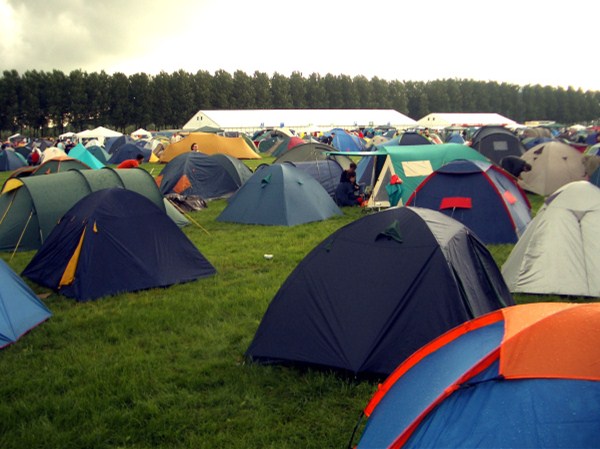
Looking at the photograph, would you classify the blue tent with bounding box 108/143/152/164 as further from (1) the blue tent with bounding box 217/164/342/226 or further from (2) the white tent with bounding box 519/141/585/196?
(2) the white tent with bounding box 519/141/585/196

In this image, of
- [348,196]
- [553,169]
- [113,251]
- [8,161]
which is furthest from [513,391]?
[8,161]

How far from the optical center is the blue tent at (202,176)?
55.4ft

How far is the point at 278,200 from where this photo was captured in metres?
12.8

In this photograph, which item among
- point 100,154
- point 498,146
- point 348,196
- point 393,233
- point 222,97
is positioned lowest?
point 348,196

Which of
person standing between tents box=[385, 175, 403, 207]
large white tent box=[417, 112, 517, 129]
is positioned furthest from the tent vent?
large white tent box=[417, 112, 517, 129]

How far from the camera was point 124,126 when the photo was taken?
7762 cm

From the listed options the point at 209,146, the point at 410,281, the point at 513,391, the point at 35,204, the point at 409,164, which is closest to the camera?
the point at 513,391

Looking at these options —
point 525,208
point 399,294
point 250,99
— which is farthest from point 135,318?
point 250,99

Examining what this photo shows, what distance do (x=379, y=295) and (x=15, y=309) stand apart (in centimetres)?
428

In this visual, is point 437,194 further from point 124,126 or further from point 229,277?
point 124,126

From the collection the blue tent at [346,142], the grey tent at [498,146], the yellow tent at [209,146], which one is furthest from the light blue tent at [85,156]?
the grey tent at [498,146]

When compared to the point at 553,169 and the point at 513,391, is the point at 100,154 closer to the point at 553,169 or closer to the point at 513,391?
the point at 553,169

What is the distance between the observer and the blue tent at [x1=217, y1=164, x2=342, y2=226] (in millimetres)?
12656

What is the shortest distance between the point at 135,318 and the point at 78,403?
200 centimetres
